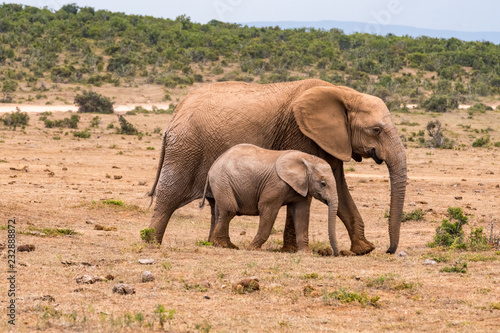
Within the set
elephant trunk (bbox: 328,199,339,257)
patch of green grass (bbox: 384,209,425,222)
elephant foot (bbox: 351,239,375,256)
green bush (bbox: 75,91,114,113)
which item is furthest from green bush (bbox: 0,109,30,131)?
elephant trunk (bbox: 328,199,339,257)

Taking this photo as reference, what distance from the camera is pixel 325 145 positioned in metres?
10.6

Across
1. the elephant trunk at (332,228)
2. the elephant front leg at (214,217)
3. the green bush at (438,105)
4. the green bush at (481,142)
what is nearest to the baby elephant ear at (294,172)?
the elephant trunk at (332,228)

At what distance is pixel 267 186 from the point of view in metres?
10.2

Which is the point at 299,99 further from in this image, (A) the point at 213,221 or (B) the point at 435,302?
(B) the point at 435,302

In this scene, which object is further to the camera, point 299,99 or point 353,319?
point 299,99

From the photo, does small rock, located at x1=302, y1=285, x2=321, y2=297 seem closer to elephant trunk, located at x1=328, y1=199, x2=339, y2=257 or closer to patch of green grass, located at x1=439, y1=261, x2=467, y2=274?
patch of green grass, located at x1=439, y1=261, x2=467, y2=274

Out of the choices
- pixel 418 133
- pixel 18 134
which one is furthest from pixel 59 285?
pixel 418 133

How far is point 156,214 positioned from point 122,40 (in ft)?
164

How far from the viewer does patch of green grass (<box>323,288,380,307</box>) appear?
717cm

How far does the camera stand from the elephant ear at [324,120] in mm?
10602

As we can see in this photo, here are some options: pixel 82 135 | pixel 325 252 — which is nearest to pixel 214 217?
pixel 325 252

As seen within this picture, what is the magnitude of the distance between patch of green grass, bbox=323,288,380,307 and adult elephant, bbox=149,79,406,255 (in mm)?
3027

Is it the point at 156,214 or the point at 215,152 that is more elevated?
the point at 215,152

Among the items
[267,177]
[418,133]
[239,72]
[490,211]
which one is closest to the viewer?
[267,177]
